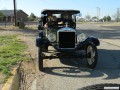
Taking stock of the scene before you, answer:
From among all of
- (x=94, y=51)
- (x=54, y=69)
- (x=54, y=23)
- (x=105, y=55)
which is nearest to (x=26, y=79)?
(x=54, y=69)

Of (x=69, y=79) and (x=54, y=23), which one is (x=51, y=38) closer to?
(x=54, y=23)

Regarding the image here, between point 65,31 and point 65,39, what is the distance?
272 mm

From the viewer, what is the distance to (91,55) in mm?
10930

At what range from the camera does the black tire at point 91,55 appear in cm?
1058

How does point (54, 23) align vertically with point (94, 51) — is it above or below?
above

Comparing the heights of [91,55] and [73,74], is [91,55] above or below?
above

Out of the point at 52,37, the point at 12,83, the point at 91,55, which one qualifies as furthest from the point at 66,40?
the point at 12,83

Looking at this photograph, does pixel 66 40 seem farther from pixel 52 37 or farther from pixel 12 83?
pixel 12 83

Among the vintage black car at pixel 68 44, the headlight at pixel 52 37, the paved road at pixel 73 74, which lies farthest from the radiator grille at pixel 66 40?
the paved road at pixel 73 74

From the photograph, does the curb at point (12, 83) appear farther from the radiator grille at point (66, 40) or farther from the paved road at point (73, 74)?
the radiator grille at point (66, 40)

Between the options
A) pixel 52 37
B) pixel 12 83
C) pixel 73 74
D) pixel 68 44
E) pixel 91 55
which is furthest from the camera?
pixel 52 37

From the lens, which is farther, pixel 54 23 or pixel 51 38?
pixel 54 23

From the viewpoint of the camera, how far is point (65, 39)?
1129 centimetres

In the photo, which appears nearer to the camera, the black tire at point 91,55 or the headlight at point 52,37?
the black tire at point 91,55
